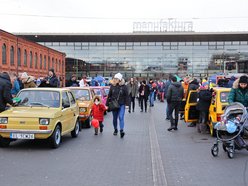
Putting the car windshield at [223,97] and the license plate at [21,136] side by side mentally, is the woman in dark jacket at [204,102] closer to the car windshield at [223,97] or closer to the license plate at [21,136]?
the car windshield at [223,97]

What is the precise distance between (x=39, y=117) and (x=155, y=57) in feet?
165

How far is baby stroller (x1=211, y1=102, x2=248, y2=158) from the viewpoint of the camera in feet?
28.3

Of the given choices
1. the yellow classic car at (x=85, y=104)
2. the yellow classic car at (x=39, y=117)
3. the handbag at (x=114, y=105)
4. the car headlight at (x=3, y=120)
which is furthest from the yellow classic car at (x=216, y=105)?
the car headlight at (x=3, y=120)

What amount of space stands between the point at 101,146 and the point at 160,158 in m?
2.14

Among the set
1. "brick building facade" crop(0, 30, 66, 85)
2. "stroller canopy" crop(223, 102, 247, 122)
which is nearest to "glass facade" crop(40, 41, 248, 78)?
"brick building facade" crop(0, 30, 66, 85)

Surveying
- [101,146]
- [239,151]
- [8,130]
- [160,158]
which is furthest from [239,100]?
[8,130]

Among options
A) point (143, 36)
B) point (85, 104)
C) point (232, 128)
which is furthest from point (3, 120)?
point (143, 36)

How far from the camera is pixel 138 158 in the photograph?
28.6 ft

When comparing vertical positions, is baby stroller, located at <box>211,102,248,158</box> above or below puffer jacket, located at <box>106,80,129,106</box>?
below

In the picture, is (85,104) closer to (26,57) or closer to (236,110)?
(236,110)

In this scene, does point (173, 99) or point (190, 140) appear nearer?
point (190, 140)

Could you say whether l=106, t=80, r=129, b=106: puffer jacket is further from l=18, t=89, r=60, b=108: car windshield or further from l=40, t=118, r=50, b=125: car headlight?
l=40, t=118, r=50, b=125: car headlight

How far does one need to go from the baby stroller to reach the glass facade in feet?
164

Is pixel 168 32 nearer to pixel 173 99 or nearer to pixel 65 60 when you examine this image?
pixel 65 60
